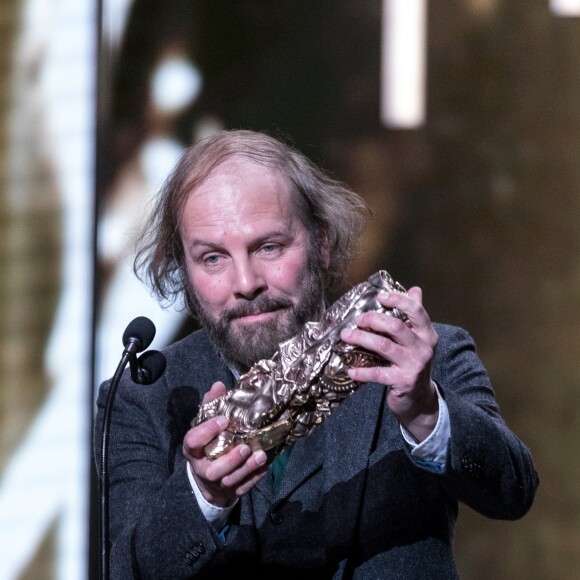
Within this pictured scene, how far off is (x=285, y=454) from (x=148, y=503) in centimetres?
37

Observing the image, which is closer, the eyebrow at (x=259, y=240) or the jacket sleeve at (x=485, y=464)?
the jacket sleeve at (x=485, y=464)

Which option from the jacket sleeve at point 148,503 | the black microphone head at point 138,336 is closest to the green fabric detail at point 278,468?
the jacket sleeve at point 148,503

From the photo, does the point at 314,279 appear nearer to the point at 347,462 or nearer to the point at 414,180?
the point at 347,462

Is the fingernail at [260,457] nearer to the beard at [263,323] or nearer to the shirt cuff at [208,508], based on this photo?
the shirt cuff at [208,508]

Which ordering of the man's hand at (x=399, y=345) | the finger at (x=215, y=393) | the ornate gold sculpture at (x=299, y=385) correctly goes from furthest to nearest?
the finger at (x=215, y=393), the ornate gold sculpture at (x=299, y=385), the man's hand at (x=399, y=345)

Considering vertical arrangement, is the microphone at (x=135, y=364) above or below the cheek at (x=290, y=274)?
below

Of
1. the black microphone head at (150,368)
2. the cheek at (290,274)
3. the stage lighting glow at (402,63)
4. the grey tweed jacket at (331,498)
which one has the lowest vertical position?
the grey tweed jacket at (331,498)

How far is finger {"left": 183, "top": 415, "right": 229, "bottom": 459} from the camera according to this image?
1.80 metres

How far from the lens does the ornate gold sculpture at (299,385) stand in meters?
1.83

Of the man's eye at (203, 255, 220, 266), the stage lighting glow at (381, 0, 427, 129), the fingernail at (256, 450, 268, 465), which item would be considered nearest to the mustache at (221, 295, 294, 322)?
the man's eye at (203, 255, 220, 266)

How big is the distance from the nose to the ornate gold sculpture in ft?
0.99

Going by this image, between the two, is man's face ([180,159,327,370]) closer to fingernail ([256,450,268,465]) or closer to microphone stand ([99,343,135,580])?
microphone stand ([99,343,135,580])

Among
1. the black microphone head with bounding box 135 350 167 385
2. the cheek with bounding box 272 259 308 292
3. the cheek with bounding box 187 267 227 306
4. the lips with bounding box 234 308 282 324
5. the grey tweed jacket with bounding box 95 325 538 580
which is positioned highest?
the cheek with bounding box 272 259 308 292

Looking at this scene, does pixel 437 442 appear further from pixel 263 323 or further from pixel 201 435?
pixel 263 323
